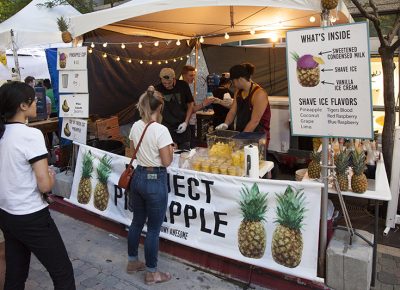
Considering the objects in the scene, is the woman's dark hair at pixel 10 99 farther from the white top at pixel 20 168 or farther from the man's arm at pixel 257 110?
the man's arm at pixel 257 110

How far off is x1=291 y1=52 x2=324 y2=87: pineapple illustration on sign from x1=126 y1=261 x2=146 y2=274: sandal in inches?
92.1

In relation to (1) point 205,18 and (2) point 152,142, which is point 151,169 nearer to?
(2) point 152,142

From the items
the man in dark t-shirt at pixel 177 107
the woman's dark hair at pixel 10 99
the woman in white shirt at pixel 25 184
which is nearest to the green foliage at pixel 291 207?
the woman in white shirt at pixel 25 184

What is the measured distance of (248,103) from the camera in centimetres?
→ 452

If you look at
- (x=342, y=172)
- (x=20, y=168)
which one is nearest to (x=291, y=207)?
(x=342, y=172)

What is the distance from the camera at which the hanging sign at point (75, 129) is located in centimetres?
471

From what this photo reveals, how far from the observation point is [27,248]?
255 centimetres

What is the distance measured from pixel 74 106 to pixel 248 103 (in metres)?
2.33

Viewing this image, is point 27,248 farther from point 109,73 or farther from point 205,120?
point 205,120

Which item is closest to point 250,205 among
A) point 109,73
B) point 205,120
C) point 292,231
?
point 292,231

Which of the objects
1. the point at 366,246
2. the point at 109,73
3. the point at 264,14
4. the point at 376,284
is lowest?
the point at 376,284

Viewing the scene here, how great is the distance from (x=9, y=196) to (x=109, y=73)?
14.8ft

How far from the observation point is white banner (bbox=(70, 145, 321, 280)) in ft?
9.54

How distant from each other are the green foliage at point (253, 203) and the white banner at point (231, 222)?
1.3 inches
